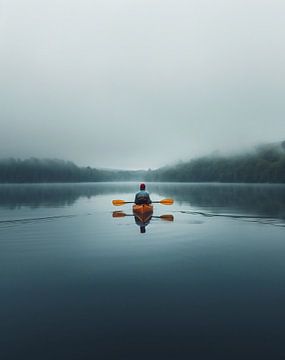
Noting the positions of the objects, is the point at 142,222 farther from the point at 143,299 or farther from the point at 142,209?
the point at 143,299

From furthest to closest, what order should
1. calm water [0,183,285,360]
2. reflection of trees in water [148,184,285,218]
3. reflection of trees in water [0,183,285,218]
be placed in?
reflection of trees in water [0,183,285,218], reflection of trees in water [148,184,285,218], calm water [0,183,285,360]

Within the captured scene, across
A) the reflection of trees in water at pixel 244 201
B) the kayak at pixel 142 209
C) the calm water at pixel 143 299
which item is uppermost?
the kayak at pixel 142 209

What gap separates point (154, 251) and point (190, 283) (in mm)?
6407

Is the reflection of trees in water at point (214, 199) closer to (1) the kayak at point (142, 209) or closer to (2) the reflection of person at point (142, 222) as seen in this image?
(1) the kayak at point (142, 209)

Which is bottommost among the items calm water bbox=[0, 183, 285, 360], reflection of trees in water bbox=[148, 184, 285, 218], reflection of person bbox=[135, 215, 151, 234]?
reflection of trees in water bbox=[148, 184, 285, 218]

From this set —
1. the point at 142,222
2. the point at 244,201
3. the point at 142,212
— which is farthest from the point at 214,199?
the point at 142,222

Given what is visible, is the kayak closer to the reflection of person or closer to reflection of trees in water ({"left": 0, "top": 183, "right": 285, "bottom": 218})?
the reflection of person

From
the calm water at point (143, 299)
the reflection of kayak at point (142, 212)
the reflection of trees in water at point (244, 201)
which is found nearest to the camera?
the calm water at point (143, 299)

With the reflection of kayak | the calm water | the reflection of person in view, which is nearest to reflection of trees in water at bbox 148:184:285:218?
the reflection of kayak

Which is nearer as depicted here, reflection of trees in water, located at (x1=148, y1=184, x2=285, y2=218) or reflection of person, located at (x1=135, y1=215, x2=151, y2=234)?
reflection of person, located at (x1=135, y1=215, x2=151, y2=234)

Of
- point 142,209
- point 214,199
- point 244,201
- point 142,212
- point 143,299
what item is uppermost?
point 142,209

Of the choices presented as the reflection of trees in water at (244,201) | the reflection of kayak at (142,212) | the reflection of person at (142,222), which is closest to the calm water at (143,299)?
the reflection of person at (142,222)

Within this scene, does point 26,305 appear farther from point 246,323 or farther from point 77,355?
point 246,323

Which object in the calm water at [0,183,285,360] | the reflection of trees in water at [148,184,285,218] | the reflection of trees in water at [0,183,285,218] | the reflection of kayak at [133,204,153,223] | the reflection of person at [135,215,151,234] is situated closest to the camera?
the calm water at [0,183,285,360]
